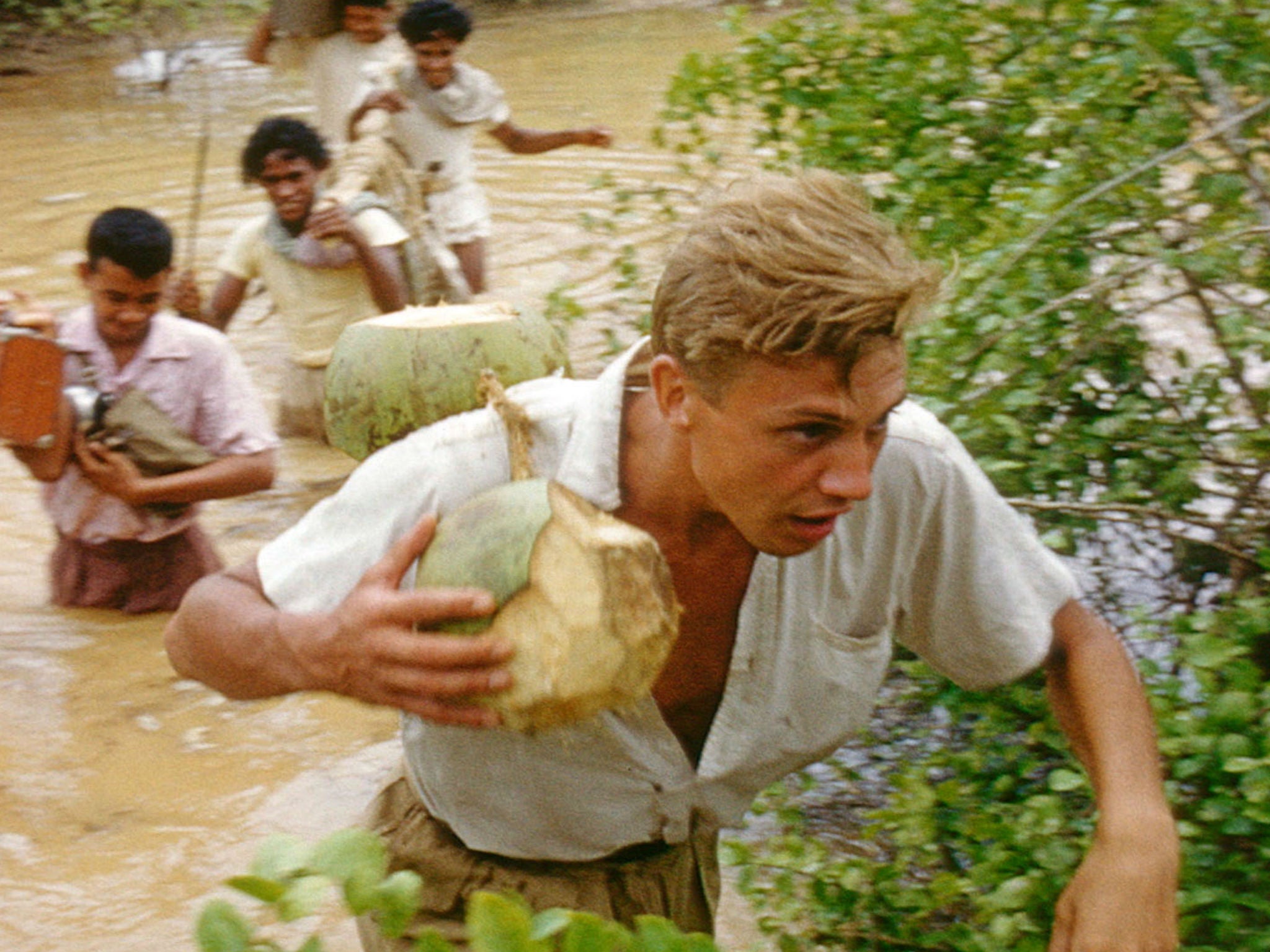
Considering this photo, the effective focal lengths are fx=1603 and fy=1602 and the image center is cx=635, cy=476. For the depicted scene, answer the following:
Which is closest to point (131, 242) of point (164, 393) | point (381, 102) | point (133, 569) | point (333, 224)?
A: point (164, 393)

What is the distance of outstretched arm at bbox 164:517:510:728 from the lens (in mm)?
1519

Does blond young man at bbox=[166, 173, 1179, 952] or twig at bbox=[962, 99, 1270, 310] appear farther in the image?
twig at bbox=[962, 99, 1270, 310]

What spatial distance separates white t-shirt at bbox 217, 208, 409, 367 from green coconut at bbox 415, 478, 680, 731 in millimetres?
3900

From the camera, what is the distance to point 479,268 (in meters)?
6.50

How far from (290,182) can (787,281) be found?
4.00m

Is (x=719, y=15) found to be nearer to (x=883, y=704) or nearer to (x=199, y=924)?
(x=883, y=704)

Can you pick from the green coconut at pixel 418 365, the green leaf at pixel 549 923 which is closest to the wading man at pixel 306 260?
the green coconut at pixel 418 365

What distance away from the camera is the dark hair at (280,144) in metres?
5.33

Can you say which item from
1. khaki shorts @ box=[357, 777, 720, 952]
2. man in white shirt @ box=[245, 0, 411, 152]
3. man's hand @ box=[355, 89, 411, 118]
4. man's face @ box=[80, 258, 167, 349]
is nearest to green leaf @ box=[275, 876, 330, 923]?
khaki shorts @ box=[357, 777, 720, 952]

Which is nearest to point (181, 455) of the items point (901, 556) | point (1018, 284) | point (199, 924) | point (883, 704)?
point (883, 704)

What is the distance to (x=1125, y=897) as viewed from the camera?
5.72ft

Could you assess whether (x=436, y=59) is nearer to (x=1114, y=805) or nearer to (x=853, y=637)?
(x=853, y=637)

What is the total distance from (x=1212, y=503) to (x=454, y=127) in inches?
134

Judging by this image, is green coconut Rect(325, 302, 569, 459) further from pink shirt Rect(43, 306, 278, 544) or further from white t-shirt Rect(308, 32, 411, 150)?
white t-shirt Rect(308, 32, 411, 150)
